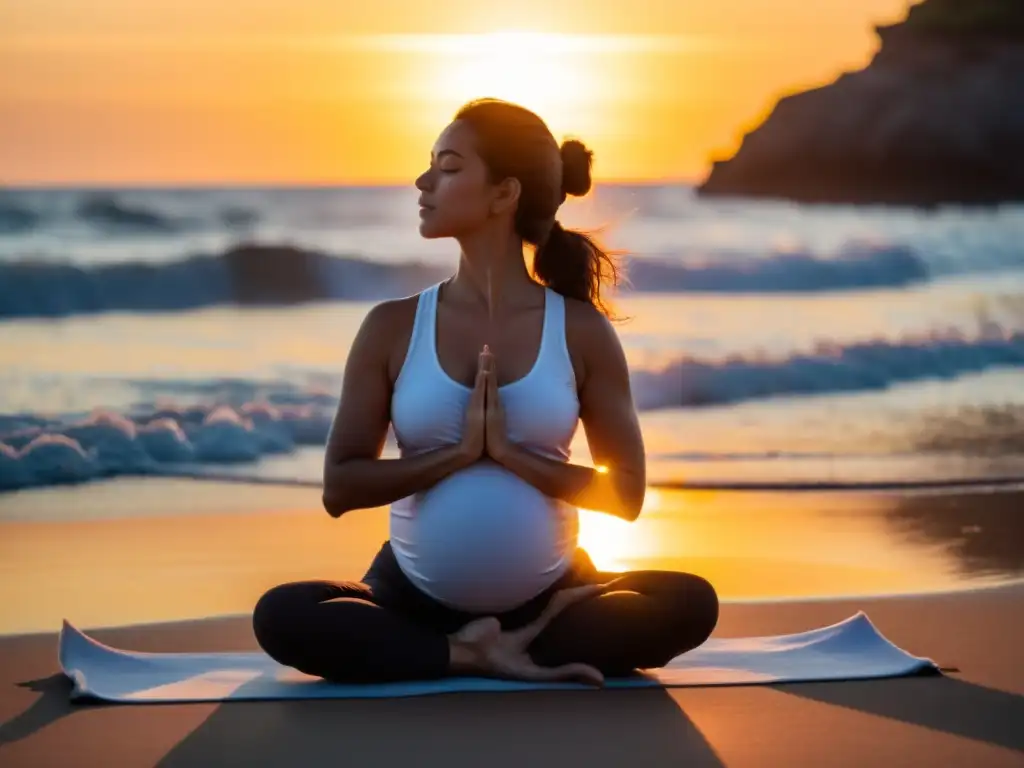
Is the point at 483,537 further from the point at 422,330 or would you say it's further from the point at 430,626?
the point at 422,330

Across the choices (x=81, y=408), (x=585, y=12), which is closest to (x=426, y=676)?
(x=81, y=408)

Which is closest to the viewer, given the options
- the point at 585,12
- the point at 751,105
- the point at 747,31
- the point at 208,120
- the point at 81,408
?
the point at 81,408

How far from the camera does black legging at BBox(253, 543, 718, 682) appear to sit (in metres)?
4.18

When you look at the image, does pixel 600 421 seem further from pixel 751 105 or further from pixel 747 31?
pixel 751 105

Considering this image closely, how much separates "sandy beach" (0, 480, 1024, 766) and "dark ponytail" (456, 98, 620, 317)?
3.40 feet

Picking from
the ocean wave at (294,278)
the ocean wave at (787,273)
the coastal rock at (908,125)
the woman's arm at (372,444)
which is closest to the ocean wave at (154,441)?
the woman's arm at (372,444)

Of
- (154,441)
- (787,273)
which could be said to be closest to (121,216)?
(787,273)

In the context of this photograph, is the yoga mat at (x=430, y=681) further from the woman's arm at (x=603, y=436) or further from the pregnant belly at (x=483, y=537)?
the woman's arm at (x=603, y=436)

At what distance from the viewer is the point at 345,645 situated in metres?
4.17

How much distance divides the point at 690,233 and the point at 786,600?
15.7 meters

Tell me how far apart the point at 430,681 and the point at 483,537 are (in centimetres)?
35

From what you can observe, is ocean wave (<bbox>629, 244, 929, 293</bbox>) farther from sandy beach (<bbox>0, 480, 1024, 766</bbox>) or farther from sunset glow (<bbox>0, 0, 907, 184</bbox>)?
sandy beach (<bbox>0, 480, 1024, 766</bbox>)

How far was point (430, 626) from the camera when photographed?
Result: 437 cm

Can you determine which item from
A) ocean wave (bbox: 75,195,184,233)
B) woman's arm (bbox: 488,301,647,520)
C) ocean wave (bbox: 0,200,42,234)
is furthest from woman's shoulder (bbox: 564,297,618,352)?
ocean wave (bbox: 75,195,184,233)
